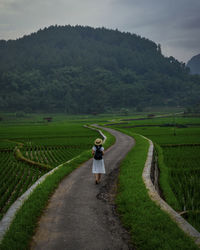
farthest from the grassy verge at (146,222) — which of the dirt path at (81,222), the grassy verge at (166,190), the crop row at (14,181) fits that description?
the crop row at (14,181)

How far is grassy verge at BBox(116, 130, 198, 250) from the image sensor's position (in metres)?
5.22

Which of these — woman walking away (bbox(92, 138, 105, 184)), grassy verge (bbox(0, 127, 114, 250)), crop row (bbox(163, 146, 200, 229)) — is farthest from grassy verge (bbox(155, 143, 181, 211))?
grassy verge (bbox(0, 127, 114, 250))

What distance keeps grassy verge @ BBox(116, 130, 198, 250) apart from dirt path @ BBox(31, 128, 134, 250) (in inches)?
12.0

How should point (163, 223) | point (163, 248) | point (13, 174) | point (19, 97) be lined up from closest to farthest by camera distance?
1. point (163, 248)
2. point (163, 223)
3. point (13, 174)
4. point (19, 97)

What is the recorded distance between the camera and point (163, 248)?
197 inches

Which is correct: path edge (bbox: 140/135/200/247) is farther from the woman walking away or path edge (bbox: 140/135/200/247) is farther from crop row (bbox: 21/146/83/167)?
crop row (bbox: 21/146/83/167)

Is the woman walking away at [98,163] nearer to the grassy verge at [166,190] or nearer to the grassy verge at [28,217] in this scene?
the grassy verge at [28,217]

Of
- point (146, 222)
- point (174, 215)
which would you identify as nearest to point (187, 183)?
point (174, 215)

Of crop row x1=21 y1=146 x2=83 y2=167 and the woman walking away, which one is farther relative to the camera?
crop row x1=21 y1=146 x2=83 y2=167

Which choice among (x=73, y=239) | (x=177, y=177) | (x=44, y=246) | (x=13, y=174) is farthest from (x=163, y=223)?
(x=13, y=174)

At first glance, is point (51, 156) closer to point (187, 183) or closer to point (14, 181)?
point (14, 181)

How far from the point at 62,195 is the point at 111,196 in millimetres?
1870

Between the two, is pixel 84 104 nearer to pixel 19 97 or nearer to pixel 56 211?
pixel 19 97

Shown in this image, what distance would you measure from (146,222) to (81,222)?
1805 mm
